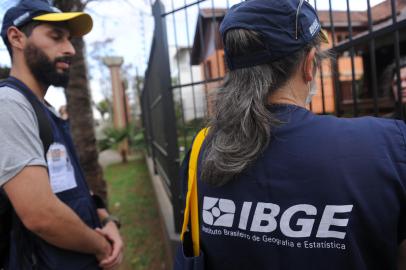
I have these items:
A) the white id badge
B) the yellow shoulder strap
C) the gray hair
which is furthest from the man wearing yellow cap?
the gray hair

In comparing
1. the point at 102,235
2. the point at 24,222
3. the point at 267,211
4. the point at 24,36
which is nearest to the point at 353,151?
the point at 267,211

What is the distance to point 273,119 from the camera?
0.95 m

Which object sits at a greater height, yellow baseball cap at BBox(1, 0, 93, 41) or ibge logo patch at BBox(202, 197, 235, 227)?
yellow baseball cap at BBox(1, 0, 93, 41)

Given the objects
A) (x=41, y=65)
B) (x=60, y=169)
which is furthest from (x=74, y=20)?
(x=60, y=169)

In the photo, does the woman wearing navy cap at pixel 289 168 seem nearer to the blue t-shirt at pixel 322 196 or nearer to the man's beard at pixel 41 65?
the blue t-shirt at pixel 322 196

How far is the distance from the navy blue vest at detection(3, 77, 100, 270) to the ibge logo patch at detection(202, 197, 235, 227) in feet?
2.74

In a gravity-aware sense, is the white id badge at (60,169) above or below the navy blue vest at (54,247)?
above

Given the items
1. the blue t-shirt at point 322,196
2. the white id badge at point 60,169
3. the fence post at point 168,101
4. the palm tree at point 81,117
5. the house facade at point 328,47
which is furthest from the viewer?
the palm tree at point 81,117

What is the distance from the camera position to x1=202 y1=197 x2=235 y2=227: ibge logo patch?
3.30ft

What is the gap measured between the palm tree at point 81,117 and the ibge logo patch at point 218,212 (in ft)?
8.63

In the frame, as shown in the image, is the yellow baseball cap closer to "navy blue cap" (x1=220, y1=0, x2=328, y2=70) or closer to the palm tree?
"navy blue cap" (x1=220, y1=0, x2=328, y2=70)

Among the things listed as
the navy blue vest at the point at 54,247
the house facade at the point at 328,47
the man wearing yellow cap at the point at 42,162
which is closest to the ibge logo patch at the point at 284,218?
the house facade at the point at 328,47

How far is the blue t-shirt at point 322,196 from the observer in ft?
2.80

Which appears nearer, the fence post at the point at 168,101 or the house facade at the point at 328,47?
the house facade at the point at 328,47
